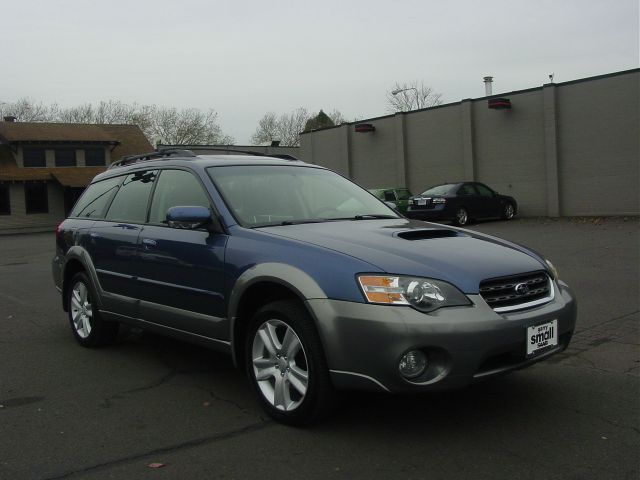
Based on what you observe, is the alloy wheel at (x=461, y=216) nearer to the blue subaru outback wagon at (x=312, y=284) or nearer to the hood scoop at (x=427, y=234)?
the blue subaru outback wagon at (x=312, y=284)

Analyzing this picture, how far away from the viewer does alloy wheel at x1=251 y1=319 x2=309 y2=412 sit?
3750mm

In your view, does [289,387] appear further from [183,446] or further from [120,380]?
[120,380]

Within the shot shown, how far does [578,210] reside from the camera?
894 inches

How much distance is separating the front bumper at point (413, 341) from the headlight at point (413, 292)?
4 cm

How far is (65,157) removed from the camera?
→ 38312 millimetres

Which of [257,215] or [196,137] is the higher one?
[196,137]

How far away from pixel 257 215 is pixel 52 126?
1542 inches

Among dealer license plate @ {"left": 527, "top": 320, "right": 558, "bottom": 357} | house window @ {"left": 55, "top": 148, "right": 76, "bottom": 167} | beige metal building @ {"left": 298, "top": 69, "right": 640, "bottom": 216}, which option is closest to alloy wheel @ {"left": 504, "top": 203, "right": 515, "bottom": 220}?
beige metal building @ {"left": 298, "top": 69, "right": 640, "bottom": 216}

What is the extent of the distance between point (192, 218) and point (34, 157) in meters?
37.4

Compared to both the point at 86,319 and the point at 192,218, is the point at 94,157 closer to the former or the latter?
the point at 86,319

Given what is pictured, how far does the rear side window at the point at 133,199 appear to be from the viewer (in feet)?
17.6

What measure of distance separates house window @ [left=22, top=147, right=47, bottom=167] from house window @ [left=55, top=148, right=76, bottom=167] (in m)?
0.77

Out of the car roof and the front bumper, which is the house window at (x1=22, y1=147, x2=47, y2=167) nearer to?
the car roof

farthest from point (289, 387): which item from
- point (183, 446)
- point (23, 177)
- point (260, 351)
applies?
point (23, 177)
